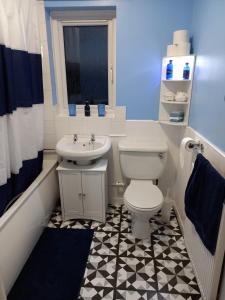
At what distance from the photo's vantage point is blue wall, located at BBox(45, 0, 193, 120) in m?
1.94

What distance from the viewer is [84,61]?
7.70 feet

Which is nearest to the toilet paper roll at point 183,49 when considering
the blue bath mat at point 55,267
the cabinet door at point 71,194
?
the cabinet door at point 71,194

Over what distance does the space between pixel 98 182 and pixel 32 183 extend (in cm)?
61

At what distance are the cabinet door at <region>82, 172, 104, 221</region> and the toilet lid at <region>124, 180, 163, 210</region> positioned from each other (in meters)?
0.30

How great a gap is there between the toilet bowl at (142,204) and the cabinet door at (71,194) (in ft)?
1.63

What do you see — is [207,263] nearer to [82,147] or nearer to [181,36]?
[82,147]

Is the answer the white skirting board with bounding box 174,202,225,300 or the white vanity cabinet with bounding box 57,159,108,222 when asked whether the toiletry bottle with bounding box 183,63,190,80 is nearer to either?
the white vanity cabinet with bounding box 57,159,108,222

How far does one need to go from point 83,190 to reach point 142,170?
2.05ft

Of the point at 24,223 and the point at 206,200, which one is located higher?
the point at 206,200

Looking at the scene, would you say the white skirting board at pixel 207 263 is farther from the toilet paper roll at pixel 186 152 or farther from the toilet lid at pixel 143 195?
the toilet paper roll at pixel 186 152

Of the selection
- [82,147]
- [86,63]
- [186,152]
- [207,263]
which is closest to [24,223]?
[82,147]

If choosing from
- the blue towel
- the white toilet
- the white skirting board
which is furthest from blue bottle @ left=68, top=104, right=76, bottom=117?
the white skirting board

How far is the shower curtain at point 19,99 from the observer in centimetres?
153

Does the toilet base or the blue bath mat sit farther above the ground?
the toilet base
